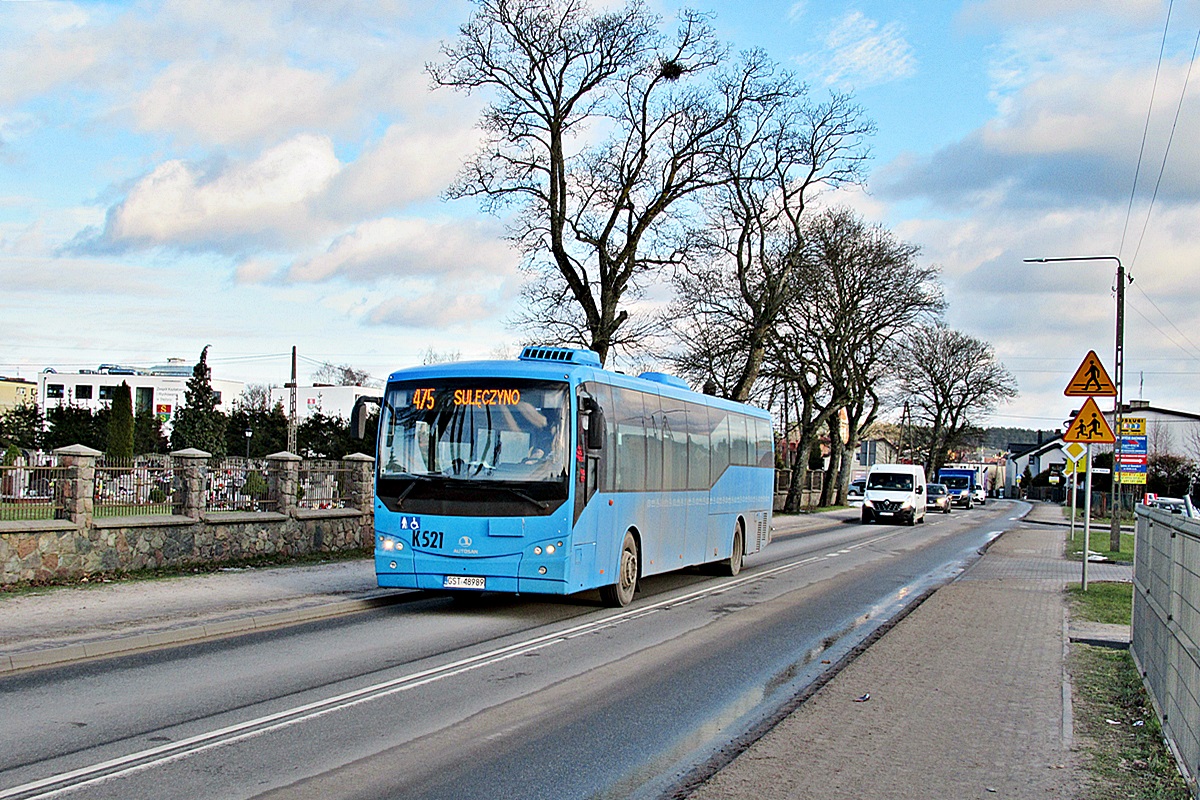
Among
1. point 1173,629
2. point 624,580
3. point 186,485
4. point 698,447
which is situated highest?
point 698,447

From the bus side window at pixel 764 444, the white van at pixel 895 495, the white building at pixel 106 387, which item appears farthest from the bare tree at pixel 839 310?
the white building at pixel 106 387

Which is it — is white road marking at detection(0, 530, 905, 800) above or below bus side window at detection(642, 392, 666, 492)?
below

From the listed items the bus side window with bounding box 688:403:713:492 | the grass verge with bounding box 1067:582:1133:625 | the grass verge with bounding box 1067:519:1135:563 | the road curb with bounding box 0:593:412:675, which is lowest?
the grass verge with bounding box 1067:519:1135:563

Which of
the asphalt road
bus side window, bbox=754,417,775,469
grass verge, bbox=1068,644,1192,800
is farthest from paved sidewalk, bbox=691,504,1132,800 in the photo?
bus side window, bbox=754,417,775,469

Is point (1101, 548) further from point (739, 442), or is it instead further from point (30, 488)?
point (30, 488)

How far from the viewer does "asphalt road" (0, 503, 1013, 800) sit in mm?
6117

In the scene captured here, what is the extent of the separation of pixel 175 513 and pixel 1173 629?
48.1ft

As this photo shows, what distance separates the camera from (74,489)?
15133mm

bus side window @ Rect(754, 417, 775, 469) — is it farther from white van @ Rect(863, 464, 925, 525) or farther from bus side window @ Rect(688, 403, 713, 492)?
white van @ Rect(863, 464, 925, 525)

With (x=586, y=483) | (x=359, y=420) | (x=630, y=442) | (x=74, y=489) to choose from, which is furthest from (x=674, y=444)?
(x=74, y=489)

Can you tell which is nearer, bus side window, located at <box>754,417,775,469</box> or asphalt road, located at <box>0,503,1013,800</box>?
asphalt road, located at <box>0,503,1013,800</box>

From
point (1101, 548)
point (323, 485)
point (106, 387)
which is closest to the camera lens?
point (323, 485)

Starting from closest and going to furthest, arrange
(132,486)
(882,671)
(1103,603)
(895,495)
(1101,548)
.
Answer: (882,671) < (1103,603) < (132,486) < (1101,548) < (895,495)

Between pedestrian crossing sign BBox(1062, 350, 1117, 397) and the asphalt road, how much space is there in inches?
205
